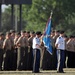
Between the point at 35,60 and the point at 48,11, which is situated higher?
the point at 48,11

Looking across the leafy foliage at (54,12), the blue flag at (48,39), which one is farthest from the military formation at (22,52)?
the leafy foliage at (54,12)

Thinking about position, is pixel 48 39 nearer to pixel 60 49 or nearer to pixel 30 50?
pixel 60 49

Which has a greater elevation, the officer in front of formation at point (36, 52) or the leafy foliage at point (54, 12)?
the leafy foliage at point (54, 12)

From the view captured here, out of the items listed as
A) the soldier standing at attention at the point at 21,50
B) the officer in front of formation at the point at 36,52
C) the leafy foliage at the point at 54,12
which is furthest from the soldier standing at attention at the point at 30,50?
the leafy foliage at the point at 54,12

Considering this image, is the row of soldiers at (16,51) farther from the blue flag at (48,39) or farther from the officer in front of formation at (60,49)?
the officer in front of formation at (60,49)

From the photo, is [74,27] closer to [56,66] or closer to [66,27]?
[66,27]

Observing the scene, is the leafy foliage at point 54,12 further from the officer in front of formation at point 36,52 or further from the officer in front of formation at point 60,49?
the officer in front of formation at point 36,52

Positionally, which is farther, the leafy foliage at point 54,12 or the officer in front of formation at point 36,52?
the leafy foliage at point 54,12

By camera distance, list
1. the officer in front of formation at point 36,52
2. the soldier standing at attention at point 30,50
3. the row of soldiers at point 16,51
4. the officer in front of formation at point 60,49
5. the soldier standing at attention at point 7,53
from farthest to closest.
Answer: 1. the soldier standing at attention at point 30,50
2. the row of soldiers at point 16,51
3. the soldier standing at attention at point 7,53
4. the officer in front of formation at point 60,49
5. the officer in front of formation at point 36,52

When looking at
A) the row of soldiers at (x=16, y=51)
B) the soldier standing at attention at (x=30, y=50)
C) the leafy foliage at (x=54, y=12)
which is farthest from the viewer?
the leafy foliage at (x=54, y=12)

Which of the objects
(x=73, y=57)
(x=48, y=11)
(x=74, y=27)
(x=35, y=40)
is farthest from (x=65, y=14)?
(x=35, y=40)

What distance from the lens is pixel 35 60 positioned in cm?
2675

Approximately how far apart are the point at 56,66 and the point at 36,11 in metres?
55.7

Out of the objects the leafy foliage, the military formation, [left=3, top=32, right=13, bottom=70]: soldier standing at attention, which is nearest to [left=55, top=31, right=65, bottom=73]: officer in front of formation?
the military formation
